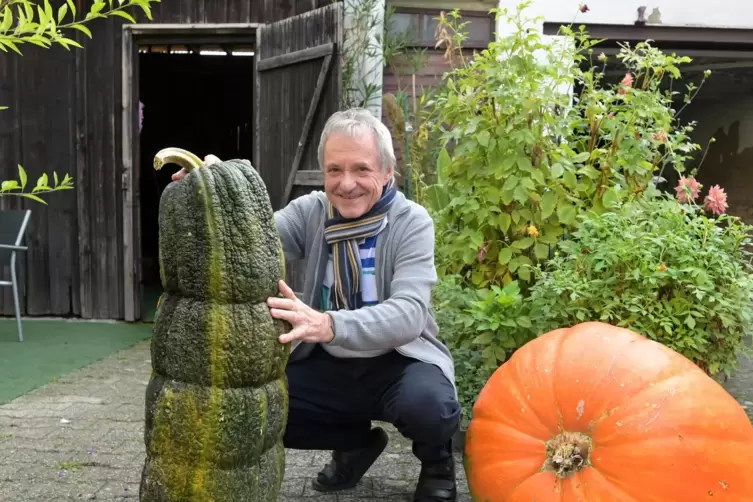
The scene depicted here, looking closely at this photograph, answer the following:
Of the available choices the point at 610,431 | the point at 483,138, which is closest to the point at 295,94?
the point at 483,138

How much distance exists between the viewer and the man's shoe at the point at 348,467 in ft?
8.05

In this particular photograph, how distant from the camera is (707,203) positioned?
319 cm

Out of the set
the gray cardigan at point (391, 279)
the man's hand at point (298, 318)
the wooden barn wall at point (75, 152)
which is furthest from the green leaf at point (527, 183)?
the wooden barn wall at point (75, 152)

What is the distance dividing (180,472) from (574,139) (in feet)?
8.84

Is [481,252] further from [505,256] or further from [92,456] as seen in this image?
[92,456]

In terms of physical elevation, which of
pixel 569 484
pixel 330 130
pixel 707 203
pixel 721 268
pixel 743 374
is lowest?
pixel 743 374

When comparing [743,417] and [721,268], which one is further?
[721,268]

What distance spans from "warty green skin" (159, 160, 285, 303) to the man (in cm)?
44

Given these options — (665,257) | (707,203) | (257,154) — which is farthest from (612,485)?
(257,154)

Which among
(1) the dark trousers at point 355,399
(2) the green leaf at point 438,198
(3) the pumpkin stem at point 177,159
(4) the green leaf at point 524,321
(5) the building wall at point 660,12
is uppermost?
(5) the building wall at point 660,12

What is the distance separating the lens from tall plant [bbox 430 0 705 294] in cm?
314

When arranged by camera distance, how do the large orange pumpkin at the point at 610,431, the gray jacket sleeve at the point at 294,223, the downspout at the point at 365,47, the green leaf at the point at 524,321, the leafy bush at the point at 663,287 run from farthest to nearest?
1. the downspout at the point at 365,47
2. the green leaf at the point at 524,321
3. the leafy bush at the point at 663,287
4. the gray jacket sleeve at the point at 294,223
5. the large orange pumpkin at the point at 610,431

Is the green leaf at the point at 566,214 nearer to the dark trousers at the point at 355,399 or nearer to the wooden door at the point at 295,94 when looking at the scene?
the dark trousers at the point at 355,399

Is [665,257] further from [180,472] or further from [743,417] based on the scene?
[180,472]
